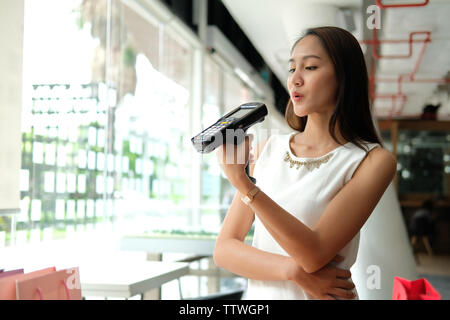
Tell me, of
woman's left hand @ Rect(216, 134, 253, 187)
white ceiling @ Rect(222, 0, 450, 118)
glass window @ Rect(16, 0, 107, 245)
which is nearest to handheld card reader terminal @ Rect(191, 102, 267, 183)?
woman's left hand @ Rect(216, 134, 253, 187)

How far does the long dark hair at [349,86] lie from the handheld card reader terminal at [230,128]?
0.55 feet

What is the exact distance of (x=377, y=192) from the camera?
2.63 feet

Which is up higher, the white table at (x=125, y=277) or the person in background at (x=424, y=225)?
the white table at (x=125, y=277)

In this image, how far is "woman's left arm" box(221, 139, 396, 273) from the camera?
70 centimetres

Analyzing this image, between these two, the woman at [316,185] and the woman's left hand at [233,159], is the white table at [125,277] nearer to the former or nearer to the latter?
the woman at [316,185]

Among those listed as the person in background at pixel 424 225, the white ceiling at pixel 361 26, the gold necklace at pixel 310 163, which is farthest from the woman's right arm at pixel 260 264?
the person in background at pixel 424 225

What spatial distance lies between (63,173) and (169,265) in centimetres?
131

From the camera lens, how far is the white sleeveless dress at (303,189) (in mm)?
822

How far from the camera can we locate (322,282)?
78 centimetres

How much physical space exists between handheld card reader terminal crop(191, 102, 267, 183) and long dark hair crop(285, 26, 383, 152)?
0.55ft

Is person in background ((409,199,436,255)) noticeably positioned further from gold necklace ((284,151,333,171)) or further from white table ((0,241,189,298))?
gold necklace ((284,151,333,171))

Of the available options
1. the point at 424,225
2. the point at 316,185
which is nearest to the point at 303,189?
the point at 316,185
